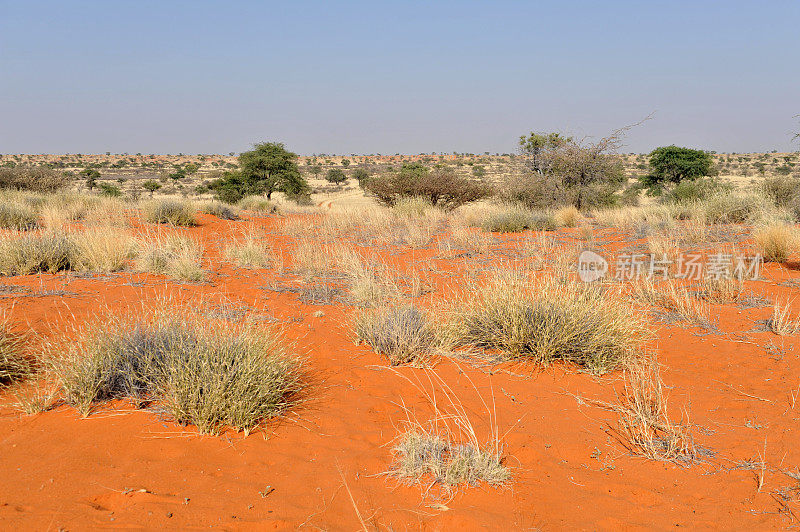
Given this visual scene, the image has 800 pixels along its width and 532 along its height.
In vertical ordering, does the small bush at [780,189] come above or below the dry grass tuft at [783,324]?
above

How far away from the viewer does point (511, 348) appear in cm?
529

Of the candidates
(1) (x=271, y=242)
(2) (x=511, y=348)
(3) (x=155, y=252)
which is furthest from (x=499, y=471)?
(1) (x=271, y=242)

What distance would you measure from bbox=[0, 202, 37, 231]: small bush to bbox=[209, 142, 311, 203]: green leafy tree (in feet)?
41.3

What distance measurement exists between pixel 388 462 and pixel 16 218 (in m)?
11.7

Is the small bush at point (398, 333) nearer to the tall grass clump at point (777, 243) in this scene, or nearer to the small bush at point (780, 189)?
the tall grass clump at point (777, 243)

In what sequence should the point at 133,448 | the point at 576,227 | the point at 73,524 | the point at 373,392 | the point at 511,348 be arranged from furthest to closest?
1. the point at 576,227
2. the point at 511,348
3. the point at 373,392
4. the point at 133,448
5. the point at 73,524

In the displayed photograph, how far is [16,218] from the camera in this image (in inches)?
449

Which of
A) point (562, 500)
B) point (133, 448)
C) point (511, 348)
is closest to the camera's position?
point (562, 500)

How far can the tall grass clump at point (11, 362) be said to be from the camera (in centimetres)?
416

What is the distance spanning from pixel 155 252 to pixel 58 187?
13960 mm

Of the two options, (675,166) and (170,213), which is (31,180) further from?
(675,166)

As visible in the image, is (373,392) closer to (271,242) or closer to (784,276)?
(784,276)

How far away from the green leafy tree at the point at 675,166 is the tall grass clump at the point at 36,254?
28679 millimetres

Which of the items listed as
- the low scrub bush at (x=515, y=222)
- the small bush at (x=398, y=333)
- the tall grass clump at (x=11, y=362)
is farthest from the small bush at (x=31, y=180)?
the small bush at (x=398, y=333)
